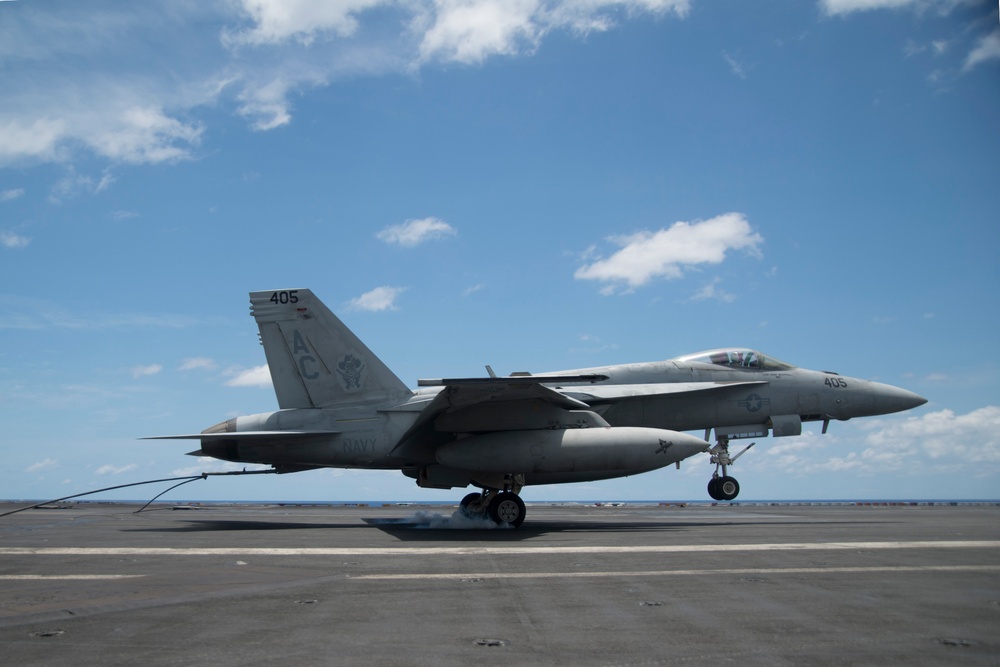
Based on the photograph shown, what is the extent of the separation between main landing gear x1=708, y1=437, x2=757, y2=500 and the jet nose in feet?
11.7

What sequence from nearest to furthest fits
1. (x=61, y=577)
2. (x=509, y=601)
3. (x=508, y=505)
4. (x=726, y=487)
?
1. (x=509, y=601)
2. (x=61, y=577)
3. (x=508, y=505)
4. (x=726, y=487)

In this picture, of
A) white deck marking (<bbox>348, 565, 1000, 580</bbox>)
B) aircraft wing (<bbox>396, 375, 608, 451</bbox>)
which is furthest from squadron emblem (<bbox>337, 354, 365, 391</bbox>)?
white deck marking (<bbox>348, 565, 1000, 580</bbox>)

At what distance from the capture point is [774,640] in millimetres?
5172

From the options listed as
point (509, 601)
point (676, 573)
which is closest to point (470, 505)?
point (676, 573)

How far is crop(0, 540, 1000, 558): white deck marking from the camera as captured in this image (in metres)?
10.6

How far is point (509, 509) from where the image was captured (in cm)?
1546

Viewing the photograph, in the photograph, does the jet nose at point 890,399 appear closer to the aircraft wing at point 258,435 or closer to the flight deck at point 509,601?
the flight deck at point 509,601

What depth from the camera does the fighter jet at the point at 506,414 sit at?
15109 millimetres

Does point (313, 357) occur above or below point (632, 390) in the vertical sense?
above

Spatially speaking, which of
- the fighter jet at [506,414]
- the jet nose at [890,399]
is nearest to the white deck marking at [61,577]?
the fighter jet at [506,414]

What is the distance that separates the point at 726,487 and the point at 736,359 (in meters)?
3.15

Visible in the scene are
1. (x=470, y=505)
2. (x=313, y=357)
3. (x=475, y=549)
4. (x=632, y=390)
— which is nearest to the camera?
(x=475, y=549)

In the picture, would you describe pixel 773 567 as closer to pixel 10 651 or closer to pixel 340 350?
pixel 10 651

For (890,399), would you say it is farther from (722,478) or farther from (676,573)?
(676,573)
